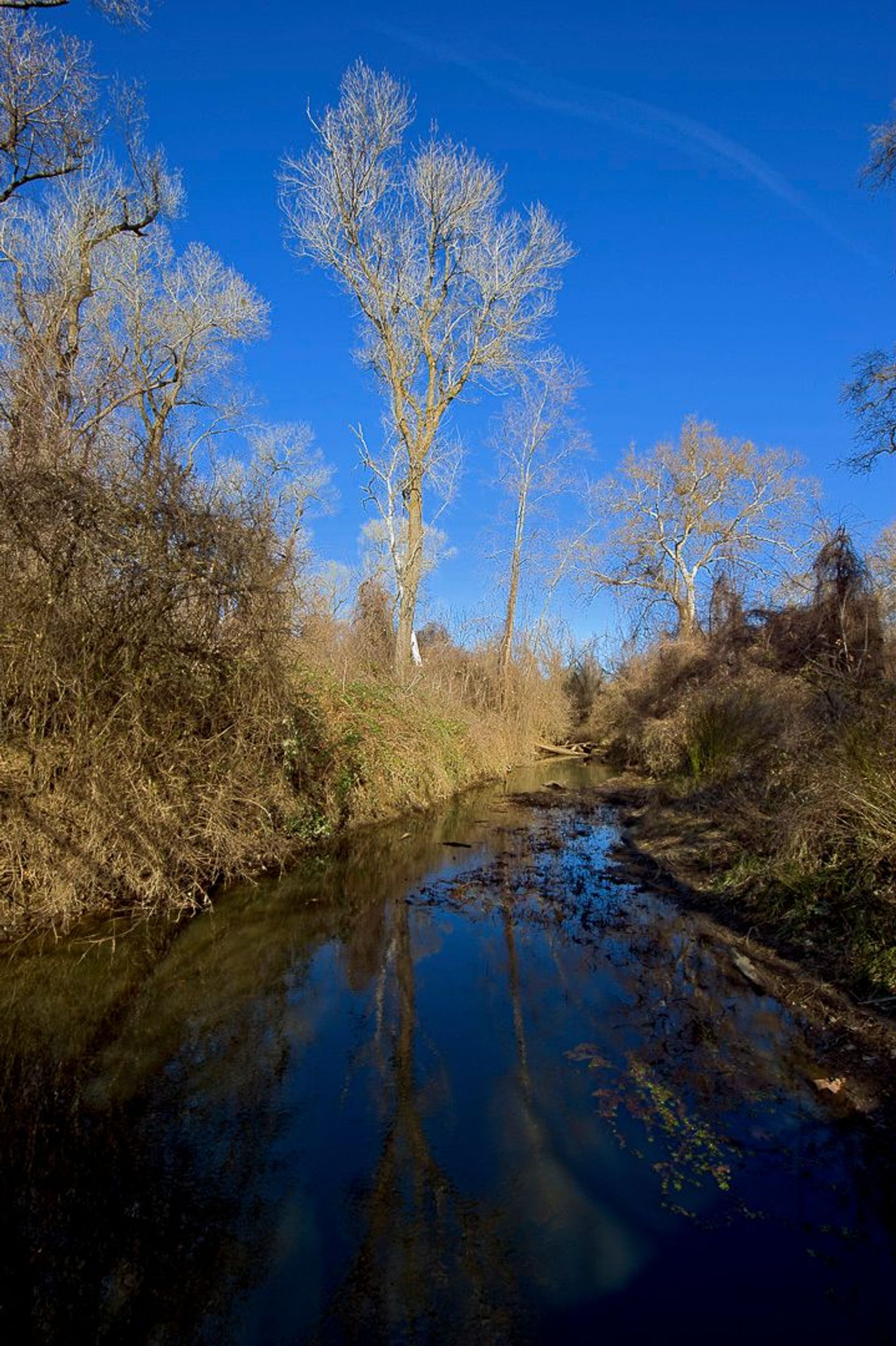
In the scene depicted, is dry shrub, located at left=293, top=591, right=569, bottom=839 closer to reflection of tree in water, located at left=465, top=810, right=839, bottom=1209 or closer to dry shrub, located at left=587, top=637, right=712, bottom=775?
dry shrub, located at left=587, top=637, right=712, bottom=775

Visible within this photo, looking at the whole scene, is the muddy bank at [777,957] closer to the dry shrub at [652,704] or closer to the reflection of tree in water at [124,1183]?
the reflection of tree in water at [124,1183]

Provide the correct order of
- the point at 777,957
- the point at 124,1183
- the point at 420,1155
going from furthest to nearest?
the point at 777,957
the point at 420,1155
the point at 124,1183

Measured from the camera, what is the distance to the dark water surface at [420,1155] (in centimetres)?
257

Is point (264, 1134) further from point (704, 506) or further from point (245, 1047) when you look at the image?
point (704, 506)

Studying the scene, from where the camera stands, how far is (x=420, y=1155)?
3445mm

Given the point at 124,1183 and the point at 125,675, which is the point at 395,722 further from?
the point at 124,1183

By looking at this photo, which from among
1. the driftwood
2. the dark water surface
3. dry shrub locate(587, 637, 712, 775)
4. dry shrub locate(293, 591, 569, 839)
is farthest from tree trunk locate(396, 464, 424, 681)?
the dark water surface

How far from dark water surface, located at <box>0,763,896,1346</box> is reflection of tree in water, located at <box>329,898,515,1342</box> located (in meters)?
0.01

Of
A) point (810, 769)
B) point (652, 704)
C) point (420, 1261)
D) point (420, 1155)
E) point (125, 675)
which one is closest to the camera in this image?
point (420, 1261)

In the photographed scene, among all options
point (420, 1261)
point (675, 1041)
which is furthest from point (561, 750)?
point (420, 1261)

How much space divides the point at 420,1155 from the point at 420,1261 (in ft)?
2.29

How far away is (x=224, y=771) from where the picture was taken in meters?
7.48

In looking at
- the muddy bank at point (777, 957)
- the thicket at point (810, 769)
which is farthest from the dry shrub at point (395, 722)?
the thicket at point (810, 769)

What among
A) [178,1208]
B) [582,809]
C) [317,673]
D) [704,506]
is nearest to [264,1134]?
[178,1208]
